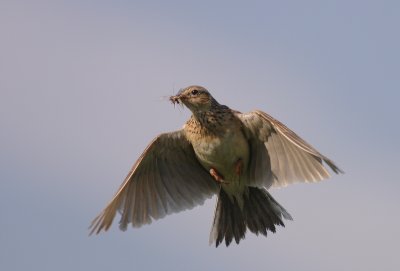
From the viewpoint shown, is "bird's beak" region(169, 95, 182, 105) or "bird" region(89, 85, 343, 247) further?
"bird's beak" region(169, 95, 182, 105)

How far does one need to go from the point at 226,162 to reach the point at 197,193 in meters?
1.30

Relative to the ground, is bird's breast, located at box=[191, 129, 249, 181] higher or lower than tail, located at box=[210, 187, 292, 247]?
higher

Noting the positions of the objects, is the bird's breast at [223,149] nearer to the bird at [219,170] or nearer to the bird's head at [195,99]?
the bird at [219,170]

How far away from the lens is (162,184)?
1550 cm

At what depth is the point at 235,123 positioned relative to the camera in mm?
14234

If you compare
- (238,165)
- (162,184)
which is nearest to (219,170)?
(238,165)

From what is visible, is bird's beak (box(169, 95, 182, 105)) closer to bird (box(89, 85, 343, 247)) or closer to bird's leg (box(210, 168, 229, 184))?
bird (box(89, 85, 343, 247))

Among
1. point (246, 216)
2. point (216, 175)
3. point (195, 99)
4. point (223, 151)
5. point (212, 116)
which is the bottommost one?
point (246, 216)

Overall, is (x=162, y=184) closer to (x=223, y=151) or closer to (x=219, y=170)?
(x=219, y=170)

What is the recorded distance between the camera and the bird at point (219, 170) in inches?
549

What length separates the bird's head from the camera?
14.3 meters

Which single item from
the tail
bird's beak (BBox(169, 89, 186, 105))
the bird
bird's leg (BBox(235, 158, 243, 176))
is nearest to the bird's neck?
the bird

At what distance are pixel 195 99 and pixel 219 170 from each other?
41.1 inches

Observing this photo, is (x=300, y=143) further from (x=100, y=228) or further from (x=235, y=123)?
(x=100, y=228)
